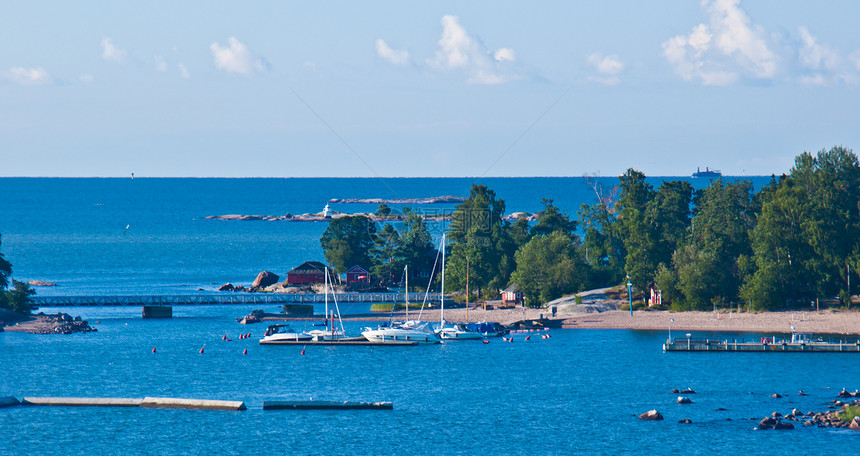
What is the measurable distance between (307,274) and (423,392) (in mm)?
65634

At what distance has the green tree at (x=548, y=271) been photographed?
101m

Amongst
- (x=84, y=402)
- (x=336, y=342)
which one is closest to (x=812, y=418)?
(x=84, y=402)

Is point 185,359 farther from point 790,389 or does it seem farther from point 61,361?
point 790,389

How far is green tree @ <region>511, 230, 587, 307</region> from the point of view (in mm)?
101125

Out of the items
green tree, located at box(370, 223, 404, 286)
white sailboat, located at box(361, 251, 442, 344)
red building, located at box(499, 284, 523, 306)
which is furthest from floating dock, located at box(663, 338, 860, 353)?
green tree, located at box(370, 223, 404, 286)

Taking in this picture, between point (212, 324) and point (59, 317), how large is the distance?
615 inches

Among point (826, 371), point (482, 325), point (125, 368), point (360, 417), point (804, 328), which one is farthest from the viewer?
point (482, 325)

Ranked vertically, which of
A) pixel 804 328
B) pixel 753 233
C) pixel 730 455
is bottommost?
pixel 730 455

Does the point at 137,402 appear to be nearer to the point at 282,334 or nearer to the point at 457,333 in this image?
the point at 282,334

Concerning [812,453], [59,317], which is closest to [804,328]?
[812,453]

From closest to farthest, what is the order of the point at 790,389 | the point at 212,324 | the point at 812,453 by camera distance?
1. the point at 812,453
2. the point at 790,389
3. the point at 212,324

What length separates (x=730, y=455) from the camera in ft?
162

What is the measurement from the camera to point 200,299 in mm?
116375

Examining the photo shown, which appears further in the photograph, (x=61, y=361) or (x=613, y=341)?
(x=613, y=341)
